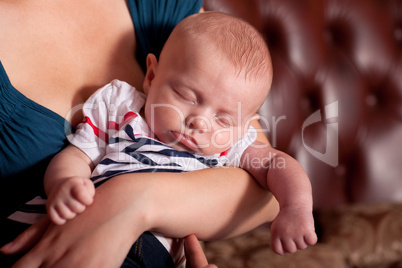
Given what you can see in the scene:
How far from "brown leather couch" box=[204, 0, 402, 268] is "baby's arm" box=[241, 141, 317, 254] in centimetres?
41

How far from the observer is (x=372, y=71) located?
129 cm

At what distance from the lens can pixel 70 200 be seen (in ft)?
1.86

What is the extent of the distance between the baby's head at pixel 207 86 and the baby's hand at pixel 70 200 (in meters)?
0.24

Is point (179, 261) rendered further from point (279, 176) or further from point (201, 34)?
point (201, 34)

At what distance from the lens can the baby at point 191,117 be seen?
739 millimetres

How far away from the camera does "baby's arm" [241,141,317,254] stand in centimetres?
68

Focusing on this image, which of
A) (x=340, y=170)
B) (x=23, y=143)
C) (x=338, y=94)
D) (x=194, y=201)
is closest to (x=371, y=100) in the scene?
(x=338, y=94)

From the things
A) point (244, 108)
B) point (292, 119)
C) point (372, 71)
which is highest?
point (244, 108)

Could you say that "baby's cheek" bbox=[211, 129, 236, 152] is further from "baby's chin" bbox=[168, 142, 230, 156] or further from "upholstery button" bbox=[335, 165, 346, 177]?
"upholstery button" bbox=[335, 165, 346, 177]

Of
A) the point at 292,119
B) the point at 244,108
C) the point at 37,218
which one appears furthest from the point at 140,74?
the point at 292,119

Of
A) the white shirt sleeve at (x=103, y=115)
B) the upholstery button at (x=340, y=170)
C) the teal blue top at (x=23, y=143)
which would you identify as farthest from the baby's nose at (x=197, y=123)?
the upholstery button at (x=340, y=170)

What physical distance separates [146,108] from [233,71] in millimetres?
180

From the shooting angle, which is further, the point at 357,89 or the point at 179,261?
the point at 357,89

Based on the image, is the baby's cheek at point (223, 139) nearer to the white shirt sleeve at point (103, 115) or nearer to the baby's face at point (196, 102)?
the baby's face at point (196, 102)
